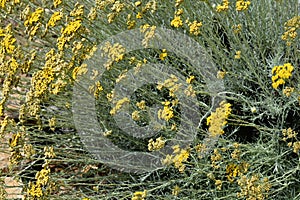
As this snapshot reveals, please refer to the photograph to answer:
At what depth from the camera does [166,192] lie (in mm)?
2611

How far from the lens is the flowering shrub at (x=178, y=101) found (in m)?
2.23

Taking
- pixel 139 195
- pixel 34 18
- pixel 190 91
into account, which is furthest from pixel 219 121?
pixel 34 18

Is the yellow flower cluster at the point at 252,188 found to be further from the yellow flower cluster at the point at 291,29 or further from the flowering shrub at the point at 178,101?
the yellow flower cluster at the point at 291,29

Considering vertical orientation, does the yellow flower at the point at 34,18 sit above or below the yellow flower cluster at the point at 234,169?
above

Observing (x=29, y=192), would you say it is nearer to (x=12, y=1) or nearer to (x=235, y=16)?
(x=12, y=1)

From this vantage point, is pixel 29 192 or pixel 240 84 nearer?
pixel 29 192

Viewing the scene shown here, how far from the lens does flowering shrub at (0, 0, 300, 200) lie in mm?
2229

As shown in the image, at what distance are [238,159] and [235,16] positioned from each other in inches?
34.8

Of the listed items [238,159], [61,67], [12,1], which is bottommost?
[238,159]

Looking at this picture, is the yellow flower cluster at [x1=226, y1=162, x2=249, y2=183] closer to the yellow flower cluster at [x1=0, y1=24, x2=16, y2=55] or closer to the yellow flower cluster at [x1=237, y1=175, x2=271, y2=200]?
the yellow flower cluster at [x1=237, y1=175, x2=271, y2=200]

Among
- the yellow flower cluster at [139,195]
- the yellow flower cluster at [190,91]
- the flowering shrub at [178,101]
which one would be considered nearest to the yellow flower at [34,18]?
the flowering shrub at [178,101]

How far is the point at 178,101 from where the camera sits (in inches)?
101

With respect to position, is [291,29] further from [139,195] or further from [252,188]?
[139,195]

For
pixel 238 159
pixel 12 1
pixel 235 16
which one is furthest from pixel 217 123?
pixel 12 1
